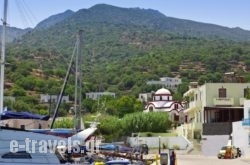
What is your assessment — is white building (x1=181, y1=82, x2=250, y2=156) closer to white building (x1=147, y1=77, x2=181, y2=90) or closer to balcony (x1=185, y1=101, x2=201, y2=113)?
balcony (x1=185, y1=101, x2=201, y2=113)

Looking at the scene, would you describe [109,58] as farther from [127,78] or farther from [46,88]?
[46,88]

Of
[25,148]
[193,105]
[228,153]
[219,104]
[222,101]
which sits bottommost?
[228,153]

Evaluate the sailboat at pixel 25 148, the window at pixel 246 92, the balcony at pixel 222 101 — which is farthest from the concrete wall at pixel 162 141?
the sailboat at pixel 25 148

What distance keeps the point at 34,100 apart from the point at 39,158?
256 feet

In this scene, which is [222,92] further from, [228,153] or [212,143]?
[228,153]

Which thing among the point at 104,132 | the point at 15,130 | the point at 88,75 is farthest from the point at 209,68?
the point at 15,130

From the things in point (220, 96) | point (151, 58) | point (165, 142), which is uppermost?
point (151, 58)

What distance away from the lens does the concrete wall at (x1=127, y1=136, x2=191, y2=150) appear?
61.3 m

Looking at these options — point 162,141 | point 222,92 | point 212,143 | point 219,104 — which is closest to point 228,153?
point 212,143

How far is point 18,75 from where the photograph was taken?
97.8m

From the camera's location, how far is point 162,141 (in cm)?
6206

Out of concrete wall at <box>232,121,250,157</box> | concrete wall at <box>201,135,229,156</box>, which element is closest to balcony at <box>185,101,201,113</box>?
concrete wall at <box>201,135,229,156</box>

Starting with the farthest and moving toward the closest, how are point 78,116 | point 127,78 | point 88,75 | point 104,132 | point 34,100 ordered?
point 127,78 < point 88,75 < point 34,100 < point 104,132 < point 78,116

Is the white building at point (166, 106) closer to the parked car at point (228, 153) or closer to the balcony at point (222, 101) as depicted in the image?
the balcony at point (222, 101)
